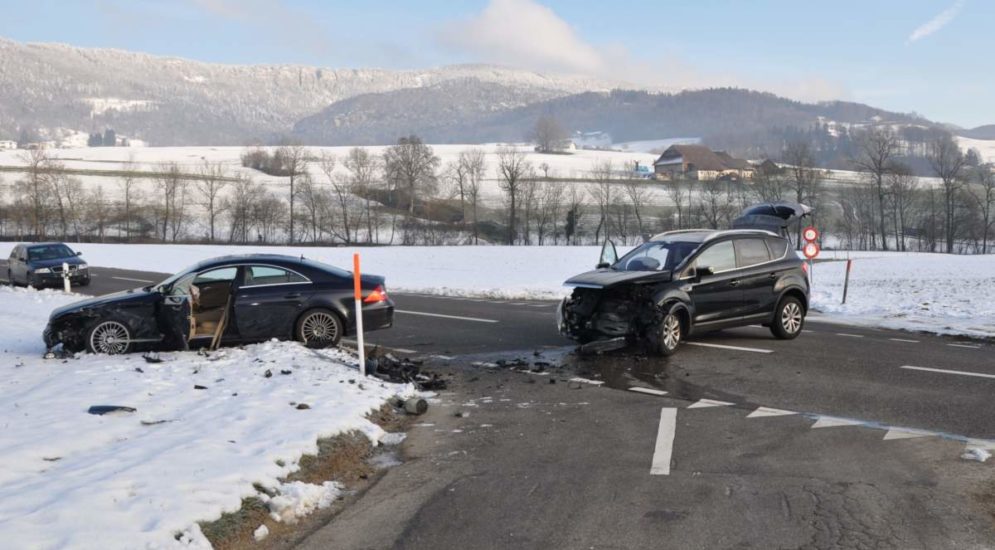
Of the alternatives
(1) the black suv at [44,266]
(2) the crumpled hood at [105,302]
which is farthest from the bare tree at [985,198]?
(2) the crumpled hood at [105,302]

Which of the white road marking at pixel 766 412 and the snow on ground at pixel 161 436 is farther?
the white road marking at pixel 766 412

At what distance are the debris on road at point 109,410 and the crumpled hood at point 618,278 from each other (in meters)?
6.60

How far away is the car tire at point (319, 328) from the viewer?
12172 millimetres

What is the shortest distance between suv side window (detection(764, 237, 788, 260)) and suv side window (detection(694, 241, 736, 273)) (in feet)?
3.07

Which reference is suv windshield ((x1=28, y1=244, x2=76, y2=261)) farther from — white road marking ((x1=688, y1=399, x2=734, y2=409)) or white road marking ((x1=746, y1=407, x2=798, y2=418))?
white road marking ((x1=746, y1=407, x2=798, y2=418))

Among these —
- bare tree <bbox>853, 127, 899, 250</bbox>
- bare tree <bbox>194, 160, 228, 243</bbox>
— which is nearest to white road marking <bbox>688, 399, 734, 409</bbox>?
bare tree <bbox>194, 160, 228, 243</bbox>

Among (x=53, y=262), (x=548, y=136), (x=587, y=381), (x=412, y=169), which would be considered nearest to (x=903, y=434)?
(x=587, y=381)

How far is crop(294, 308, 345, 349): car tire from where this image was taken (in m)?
12.2

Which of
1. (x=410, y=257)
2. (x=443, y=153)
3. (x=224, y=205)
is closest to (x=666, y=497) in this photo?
(x=410, y=257)

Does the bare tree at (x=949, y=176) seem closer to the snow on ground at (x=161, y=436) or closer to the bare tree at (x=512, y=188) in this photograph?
the bare tree at (x=512, y=188)

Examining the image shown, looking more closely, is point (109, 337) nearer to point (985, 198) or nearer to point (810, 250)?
point (810, 250)

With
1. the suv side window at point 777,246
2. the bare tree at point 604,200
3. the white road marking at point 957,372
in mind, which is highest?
the bare tree at point 604,200

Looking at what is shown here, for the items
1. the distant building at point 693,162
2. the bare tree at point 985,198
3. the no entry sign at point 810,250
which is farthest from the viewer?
the distant building at point 693,162

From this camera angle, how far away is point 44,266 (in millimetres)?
27281
